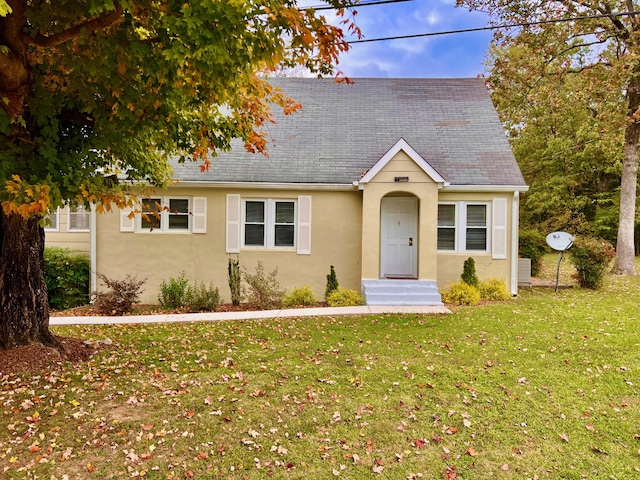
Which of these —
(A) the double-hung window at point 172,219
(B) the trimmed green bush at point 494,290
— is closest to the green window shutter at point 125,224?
(A) the double-hung window at point 172,219

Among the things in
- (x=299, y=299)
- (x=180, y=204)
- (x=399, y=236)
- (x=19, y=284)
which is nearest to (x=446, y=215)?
(x=399, y=236)

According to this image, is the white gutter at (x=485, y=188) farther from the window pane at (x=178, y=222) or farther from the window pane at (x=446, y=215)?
the window pane at (x=178, y=222)

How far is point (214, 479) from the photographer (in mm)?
3143

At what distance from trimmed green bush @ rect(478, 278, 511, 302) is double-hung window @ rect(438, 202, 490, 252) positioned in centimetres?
101

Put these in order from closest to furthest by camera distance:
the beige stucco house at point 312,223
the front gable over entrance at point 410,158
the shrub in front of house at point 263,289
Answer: the shrub in front of house at point 263,289 → the front gable over entrance at point 410,158 → the beige stucco house at point 312,223

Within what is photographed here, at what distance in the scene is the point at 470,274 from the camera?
35.4ft

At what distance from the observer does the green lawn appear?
11.0ft

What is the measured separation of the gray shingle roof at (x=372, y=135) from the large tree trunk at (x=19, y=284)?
617 centimetres

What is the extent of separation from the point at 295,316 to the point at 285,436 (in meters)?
5.01

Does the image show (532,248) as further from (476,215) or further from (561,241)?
(476,215)

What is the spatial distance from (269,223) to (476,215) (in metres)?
6.21

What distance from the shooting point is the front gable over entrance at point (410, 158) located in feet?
34.5

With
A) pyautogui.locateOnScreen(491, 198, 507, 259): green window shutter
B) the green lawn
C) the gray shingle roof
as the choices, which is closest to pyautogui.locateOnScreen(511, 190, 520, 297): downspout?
pyautogui.locateOnScreen(491, 198, 507, 259): green window shutter

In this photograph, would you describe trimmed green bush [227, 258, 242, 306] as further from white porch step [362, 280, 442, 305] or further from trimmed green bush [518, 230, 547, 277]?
trimmed green bush [518, 230, 547, 277]
